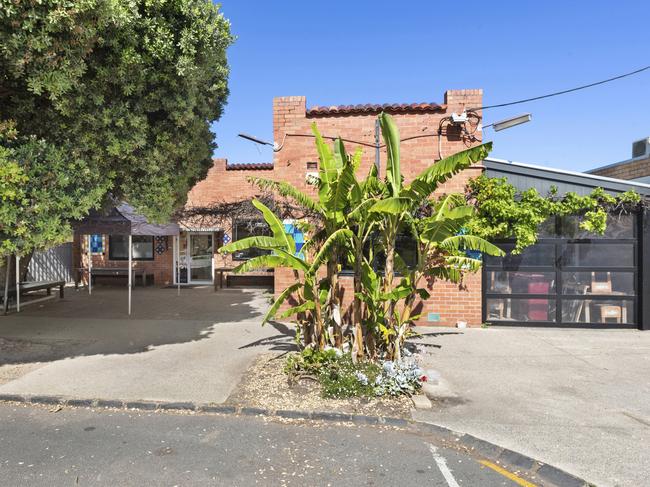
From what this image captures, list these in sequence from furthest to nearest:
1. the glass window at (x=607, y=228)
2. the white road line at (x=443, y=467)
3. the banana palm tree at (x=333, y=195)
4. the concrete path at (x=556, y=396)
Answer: the glass window at (x=607, y=228) < the banana palm tree at (x=333, y=195) < the concrete path at (x=556, y=396) < the white road line at (x=443, y=467)

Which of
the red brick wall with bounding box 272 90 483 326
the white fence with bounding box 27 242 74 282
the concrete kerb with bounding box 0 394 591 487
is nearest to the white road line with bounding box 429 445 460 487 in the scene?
the concrete kerb with bounding box 0 394 591 487

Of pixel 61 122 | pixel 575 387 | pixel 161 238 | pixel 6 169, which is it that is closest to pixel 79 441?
pixel 6 169

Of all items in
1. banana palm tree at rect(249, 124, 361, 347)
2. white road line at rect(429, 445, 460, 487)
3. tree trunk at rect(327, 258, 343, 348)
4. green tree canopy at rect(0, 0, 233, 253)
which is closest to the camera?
white road line at rect(429, 445, 460, 487)

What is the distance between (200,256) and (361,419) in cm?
1375

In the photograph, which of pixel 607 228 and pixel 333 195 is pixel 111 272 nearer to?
pixel 333 195

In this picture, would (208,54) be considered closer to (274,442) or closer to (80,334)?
(274,442)

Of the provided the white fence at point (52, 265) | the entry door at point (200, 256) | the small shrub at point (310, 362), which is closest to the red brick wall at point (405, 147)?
the small shrub at point (310, 362)

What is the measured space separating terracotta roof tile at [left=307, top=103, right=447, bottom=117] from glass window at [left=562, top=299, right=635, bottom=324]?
5.02 meters

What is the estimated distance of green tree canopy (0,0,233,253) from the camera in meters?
4.84

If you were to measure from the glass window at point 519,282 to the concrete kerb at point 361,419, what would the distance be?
216 inches

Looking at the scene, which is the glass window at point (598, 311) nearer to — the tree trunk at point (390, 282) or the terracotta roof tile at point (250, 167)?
the tree trunk at point (390, 282)

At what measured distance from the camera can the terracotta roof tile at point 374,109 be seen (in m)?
9.33

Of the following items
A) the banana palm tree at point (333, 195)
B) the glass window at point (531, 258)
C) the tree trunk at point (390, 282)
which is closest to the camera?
the banana palm tree at point (333, 195)

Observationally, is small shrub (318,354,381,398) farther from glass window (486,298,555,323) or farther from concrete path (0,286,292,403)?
glass window (486,298,555,323)
